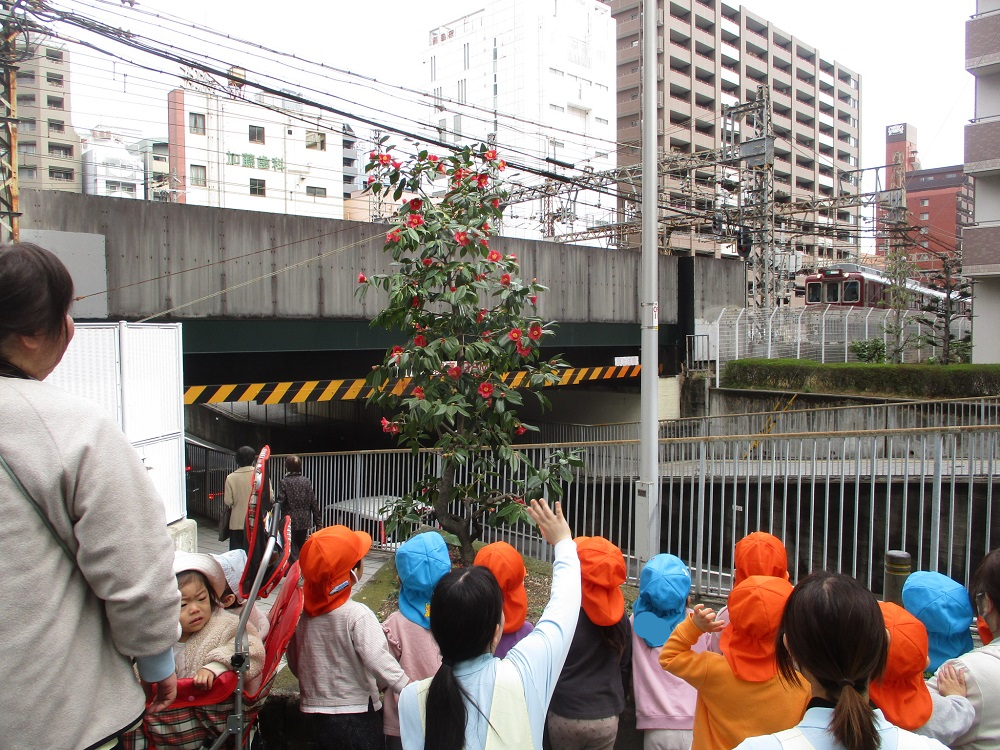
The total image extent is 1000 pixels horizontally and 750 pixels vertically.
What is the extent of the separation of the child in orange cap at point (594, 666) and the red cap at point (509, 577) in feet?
0.84

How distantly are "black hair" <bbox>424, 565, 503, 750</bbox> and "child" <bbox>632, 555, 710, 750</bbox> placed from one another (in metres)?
1.12

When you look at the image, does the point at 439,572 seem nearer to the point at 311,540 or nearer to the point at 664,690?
the point at 311,540

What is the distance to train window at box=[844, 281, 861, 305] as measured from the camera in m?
29.0

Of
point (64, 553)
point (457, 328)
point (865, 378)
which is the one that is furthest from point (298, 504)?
point (865, 378)

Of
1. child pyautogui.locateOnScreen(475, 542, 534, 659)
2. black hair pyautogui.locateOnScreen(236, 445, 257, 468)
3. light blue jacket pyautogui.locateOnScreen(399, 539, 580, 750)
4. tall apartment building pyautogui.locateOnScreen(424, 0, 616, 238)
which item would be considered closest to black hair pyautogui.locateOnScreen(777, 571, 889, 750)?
light blue jacket pyautogui.locateOnScreen(399, 539, 580, 750)

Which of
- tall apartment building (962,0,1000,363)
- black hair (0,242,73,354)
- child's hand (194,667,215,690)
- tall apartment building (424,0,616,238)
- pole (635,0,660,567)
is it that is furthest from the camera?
tall apartment building (424,0,616,238)

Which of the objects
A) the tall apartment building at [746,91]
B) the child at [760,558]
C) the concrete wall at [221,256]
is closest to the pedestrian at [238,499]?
the concrete wall at [221,256]

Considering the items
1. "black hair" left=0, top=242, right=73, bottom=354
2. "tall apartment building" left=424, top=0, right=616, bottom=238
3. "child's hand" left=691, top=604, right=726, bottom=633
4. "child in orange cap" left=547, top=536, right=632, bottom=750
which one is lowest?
"child in orange cap" left=547, top=536, right=632, bottom=750

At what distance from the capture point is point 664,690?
10.3 ft

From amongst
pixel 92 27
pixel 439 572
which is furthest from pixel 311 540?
pixel 92 27

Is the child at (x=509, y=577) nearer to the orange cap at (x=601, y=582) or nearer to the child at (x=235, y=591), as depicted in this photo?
the orange cap at (x=601, y=582)

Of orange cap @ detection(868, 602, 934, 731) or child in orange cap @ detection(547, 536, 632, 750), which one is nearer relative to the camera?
orange cap @ detection(868, 602, 934, 731)

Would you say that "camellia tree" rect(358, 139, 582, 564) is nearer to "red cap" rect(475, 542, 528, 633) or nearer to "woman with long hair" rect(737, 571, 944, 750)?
"red cap" rect(475, 542, 528, 633)

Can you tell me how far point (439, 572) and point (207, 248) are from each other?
9.45 metres
